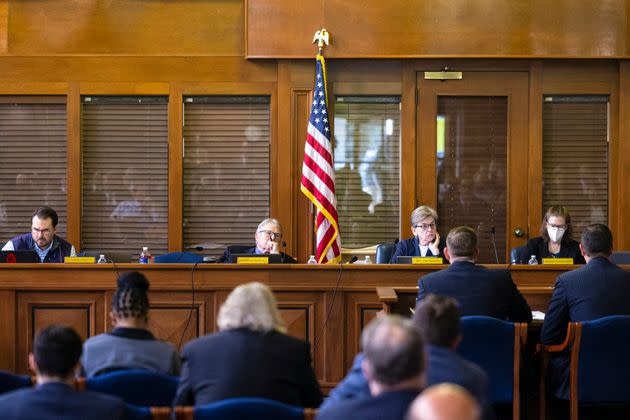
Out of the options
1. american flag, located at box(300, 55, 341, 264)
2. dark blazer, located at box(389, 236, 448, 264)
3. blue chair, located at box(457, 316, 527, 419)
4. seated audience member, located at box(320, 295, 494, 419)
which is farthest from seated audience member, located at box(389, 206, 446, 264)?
seated audience member, located at box(320, 295, 494, 419)

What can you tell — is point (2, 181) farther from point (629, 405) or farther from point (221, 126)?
point (629, 405)

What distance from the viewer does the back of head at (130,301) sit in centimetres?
359

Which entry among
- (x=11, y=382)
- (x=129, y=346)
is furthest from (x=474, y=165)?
(x=11, y=382)

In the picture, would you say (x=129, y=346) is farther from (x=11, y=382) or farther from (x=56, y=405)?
(x=56, y=405)

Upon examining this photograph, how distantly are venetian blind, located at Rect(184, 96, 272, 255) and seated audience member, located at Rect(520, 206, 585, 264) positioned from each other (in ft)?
8.20

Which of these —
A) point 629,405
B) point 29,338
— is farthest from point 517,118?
point 29,338

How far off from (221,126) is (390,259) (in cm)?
226

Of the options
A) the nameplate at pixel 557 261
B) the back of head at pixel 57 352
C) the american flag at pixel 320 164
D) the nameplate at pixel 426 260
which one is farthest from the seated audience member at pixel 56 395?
the american flag at pixel 320 164

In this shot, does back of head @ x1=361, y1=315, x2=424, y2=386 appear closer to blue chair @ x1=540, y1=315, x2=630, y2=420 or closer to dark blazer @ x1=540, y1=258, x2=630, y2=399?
blue chair @ x1=540, y1=315, x2=630, y2=420

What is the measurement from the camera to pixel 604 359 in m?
4.30

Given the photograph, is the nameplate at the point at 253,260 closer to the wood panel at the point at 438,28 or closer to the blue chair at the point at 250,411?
the wood panel at the point at 438,28

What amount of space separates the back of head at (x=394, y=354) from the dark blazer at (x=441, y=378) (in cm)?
37

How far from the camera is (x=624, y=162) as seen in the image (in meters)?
7.87

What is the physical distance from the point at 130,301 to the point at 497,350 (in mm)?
1798
